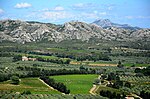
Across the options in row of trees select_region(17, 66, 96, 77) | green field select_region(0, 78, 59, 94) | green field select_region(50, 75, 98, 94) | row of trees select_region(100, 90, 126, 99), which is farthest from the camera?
row of trees select_region(17, 66, 96, 77)

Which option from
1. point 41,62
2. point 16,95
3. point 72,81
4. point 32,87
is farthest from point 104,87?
point 41,62

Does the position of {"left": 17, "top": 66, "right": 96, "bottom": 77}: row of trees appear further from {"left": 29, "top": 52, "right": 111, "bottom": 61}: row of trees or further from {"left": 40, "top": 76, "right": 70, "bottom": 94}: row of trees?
{"left": 29, "top": 52, "right": 111, "bottom": 61}: row of trees

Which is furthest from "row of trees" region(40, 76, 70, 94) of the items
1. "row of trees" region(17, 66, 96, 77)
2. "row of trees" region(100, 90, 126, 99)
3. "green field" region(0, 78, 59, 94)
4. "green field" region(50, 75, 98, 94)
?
"row of trees" region(100, 90, 126, 99)

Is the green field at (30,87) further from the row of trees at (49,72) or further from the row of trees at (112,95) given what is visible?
the row of trees at (112,95)

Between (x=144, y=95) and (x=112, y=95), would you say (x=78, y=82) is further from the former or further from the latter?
(x=144, y=95)

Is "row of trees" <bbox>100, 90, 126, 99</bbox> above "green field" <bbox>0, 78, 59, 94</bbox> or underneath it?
underneath

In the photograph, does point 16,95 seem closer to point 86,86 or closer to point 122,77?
point 86,86

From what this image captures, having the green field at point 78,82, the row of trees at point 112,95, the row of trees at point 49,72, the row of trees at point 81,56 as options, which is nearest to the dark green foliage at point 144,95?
the row of trees at point 112,95

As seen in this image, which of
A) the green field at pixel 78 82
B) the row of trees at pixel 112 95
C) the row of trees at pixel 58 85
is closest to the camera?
the row of trees at pixel 112 95
